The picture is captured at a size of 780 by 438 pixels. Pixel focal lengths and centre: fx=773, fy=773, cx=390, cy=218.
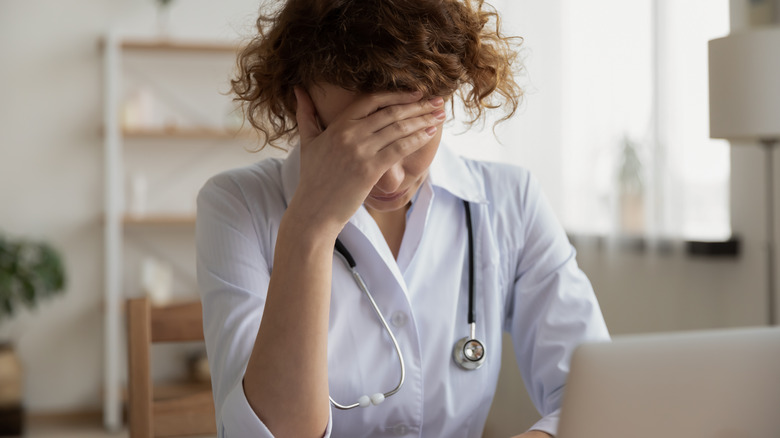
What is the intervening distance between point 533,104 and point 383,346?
7.08ft

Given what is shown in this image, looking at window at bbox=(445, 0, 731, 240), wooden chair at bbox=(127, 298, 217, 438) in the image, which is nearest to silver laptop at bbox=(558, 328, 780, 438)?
wooden chair at bbox=(127, 298, 217, 438)

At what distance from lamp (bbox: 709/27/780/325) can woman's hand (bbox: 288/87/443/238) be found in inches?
43.4

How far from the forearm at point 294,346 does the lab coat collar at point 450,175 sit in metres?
0.23

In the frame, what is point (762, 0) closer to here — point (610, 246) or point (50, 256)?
point (610, 246)

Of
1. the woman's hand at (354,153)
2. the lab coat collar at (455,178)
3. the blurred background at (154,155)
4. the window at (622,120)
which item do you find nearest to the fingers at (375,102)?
the woman's hand at (354,153)

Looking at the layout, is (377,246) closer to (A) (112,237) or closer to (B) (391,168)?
(B) (391,168)

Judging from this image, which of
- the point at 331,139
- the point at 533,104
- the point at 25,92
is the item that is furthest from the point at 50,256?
the point at 331,139

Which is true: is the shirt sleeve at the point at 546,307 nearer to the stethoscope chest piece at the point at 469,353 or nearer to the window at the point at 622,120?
the stethoscope chest piece at the point at 469,353

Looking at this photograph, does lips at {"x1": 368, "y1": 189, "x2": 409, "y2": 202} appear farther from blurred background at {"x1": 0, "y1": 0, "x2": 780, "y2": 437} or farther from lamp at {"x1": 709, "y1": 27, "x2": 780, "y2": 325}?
blurred background at {"x1": 0, "y1": 0, "x2": 780, "y2": 437}

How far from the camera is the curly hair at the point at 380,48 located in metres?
0.95

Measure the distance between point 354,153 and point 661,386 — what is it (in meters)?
0.51

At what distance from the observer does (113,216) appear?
375cm

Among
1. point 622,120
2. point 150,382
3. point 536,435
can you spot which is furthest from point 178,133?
point 536,435

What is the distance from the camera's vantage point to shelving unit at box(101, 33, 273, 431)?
12.3 ft
